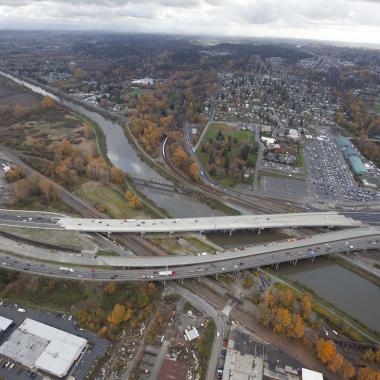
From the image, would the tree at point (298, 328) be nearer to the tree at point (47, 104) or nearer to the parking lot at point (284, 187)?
the parking lot at point (284, 187)

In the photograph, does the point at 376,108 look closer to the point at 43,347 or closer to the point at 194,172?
the point at 194,172

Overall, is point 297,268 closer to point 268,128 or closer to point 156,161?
point 156,161

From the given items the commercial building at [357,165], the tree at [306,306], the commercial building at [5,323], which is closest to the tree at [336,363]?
the tree at [306,306]

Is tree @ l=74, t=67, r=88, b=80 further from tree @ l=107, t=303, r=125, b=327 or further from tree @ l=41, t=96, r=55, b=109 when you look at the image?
tree @ l=107, t=303, r=125, b=327

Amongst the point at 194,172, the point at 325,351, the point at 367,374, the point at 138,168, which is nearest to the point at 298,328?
the point at 325,351

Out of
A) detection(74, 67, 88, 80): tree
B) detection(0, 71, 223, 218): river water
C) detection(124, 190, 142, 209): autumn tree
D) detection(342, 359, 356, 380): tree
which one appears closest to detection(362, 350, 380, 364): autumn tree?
detection(342, 359, 356, 380): tree
